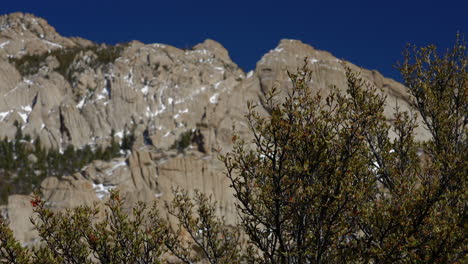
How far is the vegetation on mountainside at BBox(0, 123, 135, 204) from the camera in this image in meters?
150

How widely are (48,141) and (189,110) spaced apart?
64.7 meters

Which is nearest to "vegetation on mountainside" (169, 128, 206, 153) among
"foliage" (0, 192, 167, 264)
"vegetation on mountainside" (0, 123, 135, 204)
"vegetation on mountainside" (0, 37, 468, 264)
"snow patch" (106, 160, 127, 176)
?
"snow patch" (106, 160, 127, 176)

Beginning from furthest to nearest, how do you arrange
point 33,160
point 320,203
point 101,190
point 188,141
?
1. point 33,160
2. point 188,141
3. point 101,190
4. point 320,203

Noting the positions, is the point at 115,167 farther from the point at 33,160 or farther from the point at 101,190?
the point at 33,160

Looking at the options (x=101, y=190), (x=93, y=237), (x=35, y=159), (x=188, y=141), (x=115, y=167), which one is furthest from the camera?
(x=35, y=159)

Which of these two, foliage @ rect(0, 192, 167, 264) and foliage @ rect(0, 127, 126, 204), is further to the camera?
foliage @ rect(0, 127, 126, 204)

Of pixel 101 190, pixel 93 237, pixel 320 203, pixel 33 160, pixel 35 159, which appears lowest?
pixel 93 237

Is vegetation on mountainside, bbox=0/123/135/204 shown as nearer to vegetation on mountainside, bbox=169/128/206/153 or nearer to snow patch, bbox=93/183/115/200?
vegetation on mountainside, bbox=169/128/206/153

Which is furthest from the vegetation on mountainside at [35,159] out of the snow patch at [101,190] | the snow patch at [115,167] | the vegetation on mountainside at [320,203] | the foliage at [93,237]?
the vegetation on mountainside at [320,203]

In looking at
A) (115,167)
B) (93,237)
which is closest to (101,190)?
(115,167)

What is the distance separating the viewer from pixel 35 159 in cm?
17075

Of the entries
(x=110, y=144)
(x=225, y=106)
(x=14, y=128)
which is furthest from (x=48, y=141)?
(x=225, y=106)

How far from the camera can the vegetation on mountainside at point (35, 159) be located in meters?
150

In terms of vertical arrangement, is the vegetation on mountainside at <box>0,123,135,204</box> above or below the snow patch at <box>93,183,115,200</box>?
above
